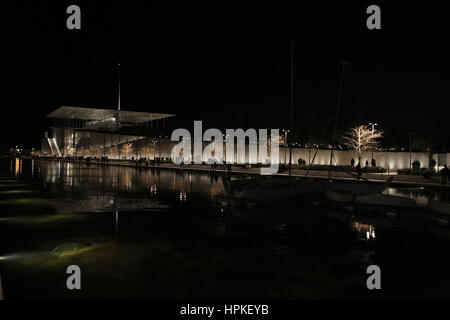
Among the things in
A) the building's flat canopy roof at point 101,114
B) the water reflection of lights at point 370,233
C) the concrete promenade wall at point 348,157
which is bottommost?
the water reflection of lights at point 370,233

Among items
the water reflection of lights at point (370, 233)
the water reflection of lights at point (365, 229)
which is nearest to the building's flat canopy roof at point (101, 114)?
the water reflection of lights at point (365, 229)

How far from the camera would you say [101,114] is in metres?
85.4

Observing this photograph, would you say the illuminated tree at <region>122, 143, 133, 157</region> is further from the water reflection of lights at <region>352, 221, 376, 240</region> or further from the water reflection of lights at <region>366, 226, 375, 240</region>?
the water reflection of lights at <region>366, 226, 375, 240</region>

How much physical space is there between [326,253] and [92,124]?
299 ft

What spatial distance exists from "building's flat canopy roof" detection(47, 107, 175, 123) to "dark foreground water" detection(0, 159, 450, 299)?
230 feet

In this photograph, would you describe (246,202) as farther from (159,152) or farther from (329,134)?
(159,152)

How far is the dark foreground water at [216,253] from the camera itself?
602cm

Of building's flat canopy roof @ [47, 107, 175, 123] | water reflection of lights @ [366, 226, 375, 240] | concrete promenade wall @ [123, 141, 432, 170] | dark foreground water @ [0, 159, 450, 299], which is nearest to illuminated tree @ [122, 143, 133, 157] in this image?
building's flat canopy roof @ [47, 107, 175, 123]

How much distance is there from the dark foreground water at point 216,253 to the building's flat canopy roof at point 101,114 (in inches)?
2758

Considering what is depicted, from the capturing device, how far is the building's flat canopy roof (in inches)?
3145

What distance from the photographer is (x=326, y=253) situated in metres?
8.23

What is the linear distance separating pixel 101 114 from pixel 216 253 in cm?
8291

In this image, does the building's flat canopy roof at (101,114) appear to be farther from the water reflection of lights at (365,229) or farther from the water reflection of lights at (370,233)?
the water reflection of lights at (370,233)
